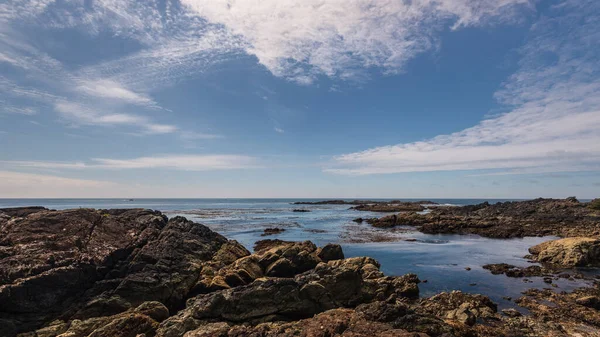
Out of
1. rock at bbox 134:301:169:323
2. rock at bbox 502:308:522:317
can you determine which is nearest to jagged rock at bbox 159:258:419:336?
rock at bbox 134:301:169:323

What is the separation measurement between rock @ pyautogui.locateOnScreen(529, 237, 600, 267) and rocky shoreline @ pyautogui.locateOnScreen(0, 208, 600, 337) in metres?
8.88

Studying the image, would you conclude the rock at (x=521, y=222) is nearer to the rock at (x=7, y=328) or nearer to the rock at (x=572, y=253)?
the rock at (x=572, y=253)

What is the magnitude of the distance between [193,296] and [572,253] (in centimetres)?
3496

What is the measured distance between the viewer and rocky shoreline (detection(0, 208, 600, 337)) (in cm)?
1297

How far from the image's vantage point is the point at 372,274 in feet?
75.2

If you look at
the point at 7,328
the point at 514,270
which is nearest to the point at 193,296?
the point at 7,328

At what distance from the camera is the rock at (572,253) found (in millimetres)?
28344

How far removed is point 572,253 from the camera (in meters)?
29.1

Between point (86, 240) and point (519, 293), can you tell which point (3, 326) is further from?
point (519, 293)

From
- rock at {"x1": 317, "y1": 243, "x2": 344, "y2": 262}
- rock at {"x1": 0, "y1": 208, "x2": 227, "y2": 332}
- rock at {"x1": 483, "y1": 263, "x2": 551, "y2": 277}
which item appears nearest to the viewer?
rock at {"x1": 0, "y1": 208, "x2": 227, "y2": 332}

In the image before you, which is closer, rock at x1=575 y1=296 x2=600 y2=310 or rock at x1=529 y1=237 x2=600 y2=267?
rock at x1=575 y1=296 x2=600 y2=310

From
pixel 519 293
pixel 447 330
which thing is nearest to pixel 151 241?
pixel 447 330

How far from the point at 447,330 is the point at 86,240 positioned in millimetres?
22008

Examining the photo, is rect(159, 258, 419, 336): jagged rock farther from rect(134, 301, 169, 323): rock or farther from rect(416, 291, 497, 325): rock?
rect(416, 291, 497, 325): rock
